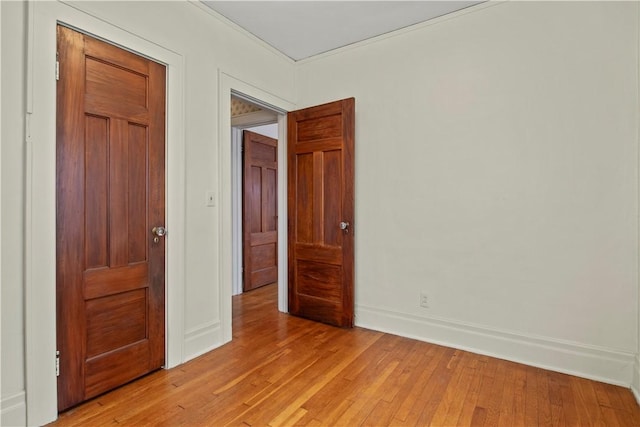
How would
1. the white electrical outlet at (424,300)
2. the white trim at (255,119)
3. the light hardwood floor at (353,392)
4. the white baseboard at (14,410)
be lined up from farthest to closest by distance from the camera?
the white trim at (255,119) → the white electrical outlet at (424,300) → the light hardwood floor at (353,392) → the white baseboard at (14,410)

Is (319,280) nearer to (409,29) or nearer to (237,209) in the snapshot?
(237,209)

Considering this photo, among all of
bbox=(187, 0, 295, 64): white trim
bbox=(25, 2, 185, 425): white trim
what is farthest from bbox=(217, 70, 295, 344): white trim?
bbox=(25, 2, 185, 425): white trim

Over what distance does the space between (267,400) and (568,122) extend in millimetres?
2734

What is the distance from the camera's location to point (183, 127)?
2432 millimetres

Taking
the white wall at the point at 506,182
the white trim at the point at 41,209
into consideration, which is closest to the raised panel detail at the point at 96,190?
the white trim at the point at 41,209

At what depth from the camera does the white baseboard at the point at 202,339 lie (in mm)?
2486

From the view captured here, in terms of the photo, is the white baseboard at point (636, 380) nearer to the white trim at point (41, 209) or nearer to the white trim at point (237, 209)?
the white trim at point (41, 209)

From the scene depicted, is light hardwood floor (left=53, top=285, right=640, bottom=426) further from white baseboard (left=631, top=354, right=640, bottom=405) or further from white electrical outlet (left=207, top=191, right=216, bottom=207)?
white electrical outlet (left=207, top=191, right=216, bottom=207)

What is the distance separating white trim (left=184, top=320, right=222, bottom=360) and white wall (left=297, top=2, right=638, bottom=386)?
133 cm

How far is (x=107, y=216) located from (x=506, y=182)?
9.21ft

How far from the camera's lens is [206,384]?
214 centimetres

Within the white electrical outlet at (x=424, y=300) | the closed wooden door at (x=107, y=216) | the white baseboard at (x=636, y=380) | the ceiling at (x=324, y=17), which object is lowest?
the white baseboard at (x=636, y=380)

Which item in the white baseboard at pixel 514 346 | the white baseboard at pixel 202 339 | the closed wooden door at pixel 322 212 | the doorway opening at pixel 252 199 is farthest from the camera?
the doorway opening at pixel 252 199

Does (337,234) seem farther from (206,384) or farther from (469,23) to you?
(469,23)
